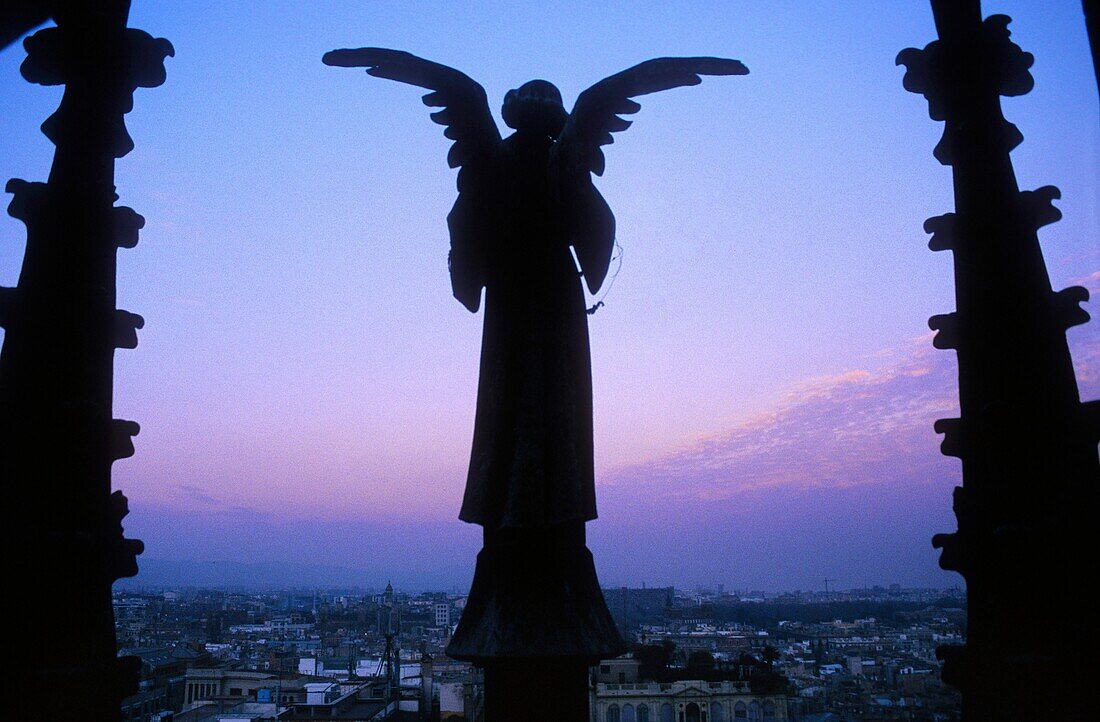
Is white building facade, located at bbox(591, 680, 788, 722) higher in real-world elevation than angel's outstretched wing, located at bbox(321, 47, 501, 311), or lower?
lower

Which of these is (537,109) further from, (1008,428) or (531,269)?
(1008,428)

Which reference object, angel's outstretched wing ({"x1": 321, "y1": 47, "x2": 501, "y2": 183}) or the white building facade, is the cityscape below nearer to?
the white building facade

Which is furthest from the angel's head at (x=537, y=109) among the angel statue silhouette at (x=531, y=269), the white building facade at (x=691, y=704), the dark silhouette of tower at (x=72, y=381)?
the white building facade at (x=691, y=704)

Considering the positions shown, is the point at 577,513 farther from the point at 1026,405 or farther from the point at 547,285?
the point at 1026,405

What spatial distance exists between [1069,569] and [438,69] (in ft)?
10.3

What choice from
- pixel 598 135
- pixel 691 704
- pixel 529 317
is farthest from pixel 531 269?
pixel 691 704

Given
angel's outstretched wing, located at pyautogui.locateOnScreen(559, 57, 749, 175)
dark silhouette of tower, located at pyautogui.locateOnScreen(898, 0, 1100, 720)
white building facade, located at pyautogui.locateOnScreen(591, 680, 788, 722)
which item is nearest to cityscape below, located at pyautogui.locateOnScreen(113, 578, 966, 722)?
white building facade, located at pyautogui.locateOnScreen(591, 680, 788, 722)

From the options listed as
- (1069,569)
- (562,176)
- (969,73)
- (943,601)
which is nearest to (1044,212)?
(969,73)

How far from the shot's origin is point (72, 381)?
3.11m

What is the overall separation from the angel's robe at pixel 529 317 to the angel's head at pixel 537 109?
58 mm

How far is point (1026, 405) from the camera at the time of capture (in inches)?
126

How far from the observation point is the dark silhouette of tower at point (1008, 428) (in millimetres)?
3018

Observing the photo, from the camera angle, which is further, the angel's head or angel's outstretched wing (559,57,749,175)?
the angel's head

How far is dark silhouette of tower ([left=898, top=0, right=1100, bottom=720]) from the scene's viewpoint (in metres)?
3.02
